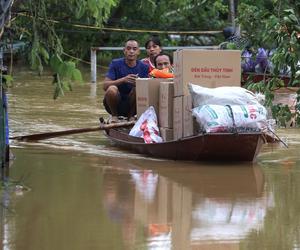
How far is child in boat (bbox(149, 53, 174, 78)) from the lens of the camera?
9506mm

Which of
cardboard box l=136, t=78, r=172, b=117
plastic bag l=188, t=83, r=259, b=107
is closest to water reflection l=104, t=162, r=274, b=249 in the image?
plastic bag l=188, t=83, r=259, b=107

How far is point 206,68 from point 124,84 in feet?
6.69

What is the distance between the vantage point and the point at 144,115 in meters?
9.14

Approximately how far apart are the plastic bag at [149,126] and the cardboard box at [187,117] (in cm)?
56

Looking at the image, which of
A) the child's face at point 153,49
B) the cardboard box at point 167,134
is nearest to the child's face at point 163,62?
the child's face at point 153,49

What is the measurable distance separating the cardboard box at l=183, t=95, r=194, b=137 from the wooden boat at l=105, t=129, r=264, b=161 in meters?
0.18

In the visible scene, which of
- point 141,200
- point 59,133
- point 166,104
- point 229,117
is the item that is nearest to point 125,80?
point 59,133

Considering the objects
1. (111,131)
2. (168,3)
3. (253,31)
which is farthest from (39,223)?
(168,3)

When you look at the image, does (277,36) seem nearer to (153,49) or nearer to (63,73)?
(63,73)

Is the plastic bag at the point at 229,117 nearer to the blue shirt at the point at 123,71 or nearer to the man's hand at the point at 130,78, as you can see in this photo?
the man's hand at the point at 130,78

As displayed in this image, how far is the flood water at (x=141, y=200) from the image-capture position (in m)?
5.31

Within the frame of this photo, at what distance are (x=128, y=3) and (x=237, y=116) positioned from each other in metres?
15.4

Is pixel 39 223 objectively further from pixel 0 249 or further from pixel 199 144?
pixel 199 144

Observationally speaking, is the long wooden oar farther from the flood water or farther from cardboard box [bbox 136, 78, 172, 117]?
cardboard box [bbox 136, 78, 172, 117]
